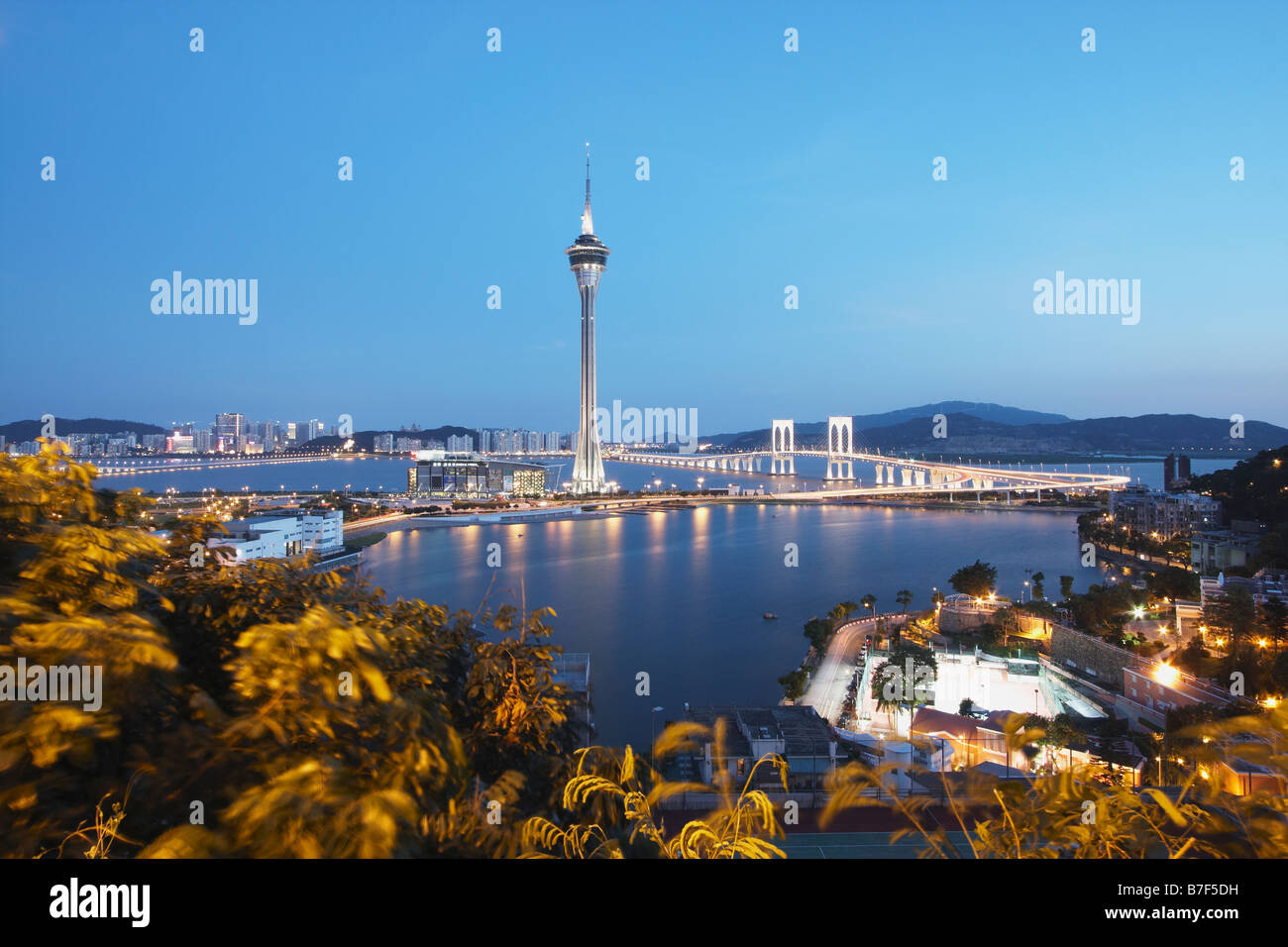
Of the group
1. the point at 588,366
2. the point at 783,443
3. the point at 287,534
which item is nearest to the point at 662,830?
the point at 287,534

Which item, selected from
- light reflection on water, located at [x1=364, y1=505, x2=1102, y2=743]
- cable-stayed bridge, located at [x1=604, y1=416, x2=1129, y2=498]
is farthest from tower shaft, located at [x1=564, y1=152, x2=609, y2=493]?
cable-stayed bridge, located at [x1=604, y1=416, x2=1129, y2=498]

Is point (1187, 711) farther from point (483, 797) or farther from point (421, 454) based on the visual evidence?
point (421, 454)

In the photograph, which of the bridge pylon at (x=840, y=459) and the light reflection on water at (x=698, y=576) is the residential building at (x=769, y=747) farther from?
the bridge pylon at (x=840, y=459)

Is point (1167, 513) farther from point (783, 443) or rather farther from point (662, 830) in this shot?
point (783, 443)

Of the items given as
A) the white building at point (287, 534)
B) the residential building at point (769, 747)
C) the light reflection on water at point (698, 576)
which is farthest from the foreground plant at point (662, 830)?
the white building at point (287, 534)

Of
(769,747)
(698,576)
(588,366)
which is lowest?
(698,576)

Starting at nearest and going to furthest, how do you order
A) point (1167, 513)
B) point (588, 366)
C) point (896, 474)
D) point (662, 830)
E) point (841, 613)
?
1. point (662, 830)
2. point (841, 613)
3. point (1167, 513)
4. point (588, 366)
5. point (896, 474)

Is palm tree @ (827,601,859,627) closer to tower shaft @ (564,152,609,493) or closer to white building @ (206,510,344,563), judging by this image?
white building @ (206,510,344,563)
